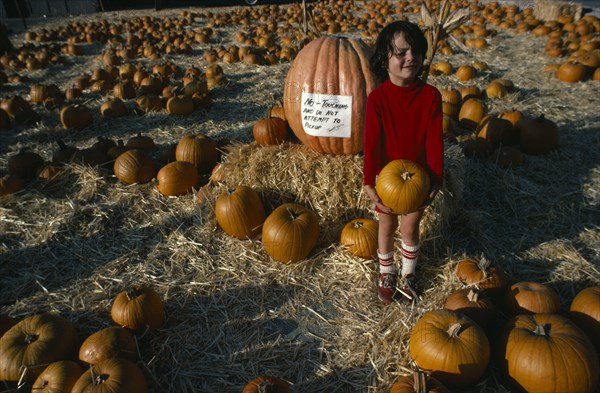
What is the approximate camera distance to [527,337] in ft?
7.81

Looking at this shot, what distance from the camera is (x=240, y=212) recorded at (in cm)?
389

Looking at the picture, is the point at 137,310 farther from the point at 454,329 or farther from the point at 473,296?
the point at 473,296

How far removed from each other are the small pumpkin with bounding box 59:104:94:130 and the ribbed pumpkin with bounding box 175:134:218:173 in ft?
10.2

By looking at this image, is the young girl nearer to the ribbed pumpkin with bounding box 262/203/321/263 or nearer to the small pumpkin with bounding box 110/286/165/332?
the ribbed pumpkin with bounding box 262/203/321/263

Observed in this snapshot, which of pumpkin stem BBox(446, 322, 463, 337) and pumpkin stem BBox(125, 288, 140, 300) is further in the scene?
pumpkin stem BBox(125, 288, 140, 300)

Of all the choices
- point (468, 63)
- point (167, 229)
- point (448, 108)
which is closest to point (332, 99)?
point (167, 229)

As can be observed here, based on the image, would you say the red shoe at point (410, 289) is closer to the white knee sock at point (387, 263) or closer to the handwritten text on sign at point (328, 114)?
the white knee sock at point (387, 263)

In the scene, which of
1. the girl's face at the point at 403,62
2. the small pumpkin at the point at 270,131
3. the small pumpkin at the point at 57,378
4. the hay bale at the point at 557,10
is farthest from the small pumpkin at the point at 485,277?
the hay bale at the point at 557,10

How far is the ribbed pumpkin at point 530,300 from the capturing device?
2.71 m

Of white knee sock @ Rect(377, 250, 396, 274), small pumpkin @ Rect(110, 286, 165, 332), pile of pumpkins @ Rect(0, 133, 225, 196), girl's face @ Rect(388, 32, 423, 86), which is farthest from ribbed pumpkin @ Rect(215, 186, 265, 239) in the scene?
girl's face @ Rect(388, 32, 423, 86)

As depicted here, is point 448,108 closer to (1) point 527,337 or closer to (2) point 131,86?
(1) point 527,337

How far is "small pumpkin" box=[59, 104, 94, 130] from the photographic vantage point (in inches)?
269

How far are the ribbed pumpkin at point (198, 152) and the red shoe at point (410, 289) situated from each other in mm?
3136

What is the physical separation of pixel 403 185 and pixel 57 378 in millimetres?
2632
